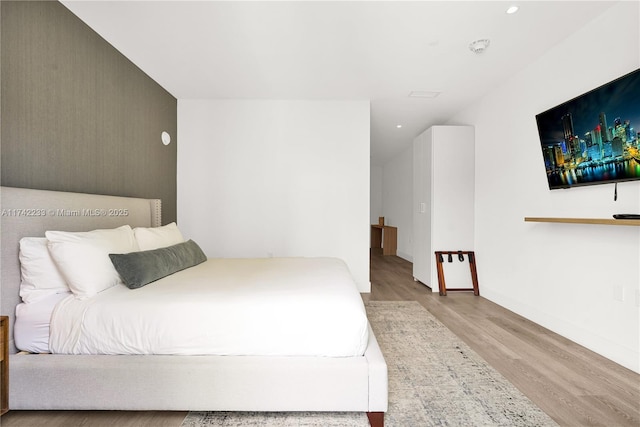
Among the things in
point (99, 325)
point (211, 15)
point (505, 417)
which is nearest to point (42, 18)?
point (211, 15)

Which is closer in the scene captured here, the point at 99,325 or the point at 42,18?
the point at 99,325

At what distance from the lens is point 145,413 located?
165cm

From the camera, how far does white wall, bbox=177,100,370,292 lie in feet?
13.8

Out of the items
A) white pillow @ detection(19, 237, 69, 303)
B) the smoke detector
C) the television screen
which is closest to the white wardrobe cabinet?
the television screen

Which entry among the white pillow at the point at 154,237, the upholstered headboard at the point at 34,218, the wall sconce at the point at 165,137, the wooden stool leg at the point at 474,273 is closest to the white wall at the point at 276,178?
the wall sconce at the point at 165,137

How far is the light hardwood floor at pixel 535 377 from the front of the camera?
159 centimetres

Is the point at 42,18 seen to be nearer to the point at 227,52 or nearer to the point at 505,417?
the point at 227,52

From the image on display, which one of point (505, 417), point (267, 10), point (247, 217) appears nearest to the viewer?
point (505, 417)

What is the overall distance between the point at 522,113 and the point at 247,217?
3.63 metres

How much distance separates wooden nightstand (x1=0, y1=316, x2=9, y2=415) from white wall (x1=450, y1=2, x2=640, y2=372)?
382 centimetres

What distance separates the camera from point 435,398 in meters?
1.77

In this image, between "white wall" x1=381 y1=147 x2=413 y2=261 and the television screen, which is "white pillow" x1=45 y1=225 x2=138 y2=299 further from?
"white wall" x1=381 y1=147 x2=413 y2=261

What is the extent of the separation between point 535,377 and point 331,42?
3101 millimetres

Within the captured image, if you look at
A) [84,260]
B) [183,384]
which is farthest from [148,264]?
[183,384]
